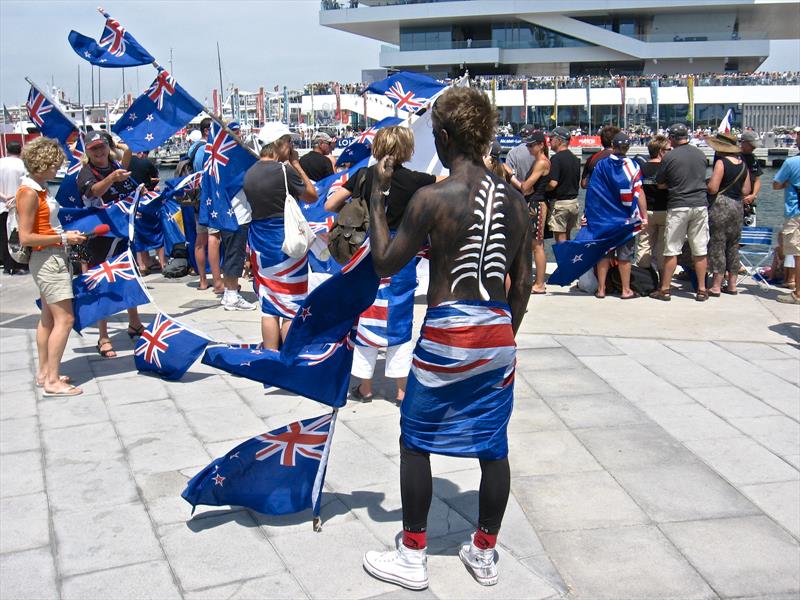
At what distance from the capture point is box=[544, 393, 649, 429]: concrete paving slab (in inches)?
204

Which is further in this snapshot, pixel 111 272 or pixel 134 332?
pixel 134 332

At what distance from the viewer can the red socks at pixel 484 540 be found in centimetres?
326

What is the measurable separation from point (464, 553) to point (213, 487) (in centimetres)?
119

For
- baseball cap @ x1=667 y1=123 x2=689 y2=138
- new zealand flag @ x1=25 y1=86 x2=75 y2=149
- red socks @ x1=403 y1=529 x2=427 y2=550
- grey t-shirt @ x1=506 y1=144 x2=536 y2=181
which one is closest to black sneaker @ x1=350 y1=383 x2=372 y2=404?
red socks @ x1=403 y1=529 x2=427 y2=550

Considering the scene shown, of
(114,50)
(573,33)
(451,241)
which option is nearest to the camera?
(451,241)

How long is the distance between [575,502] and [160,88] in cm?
507

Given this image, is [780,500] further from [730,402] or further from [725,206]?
[725,206]

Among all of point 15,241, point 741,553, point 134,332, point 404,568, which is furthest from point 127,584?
point 134,332

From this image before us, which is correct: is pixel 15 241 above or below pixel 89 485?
above

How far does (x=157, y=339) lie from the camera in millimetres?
6066

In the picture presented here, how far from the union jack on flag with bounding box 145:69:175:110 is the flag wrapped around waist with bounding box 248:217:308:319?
199 cm

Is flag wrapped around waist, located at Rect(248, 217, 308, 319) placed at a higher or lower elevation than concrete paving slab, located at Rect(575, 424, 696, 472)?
higher

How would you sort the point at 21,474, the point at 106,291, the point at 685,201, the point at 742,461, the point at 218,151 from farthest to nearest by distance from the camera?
the point at 685,201 → the point at 218,151 → the point at 106,291 → the point at 742,461 → the point at 21,474

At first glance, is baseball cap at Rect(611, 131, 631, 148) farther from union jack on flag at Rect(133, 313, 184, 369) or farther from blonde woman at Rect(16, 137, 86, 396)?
blonde woman at Rect(16, 137, 86, 396)
